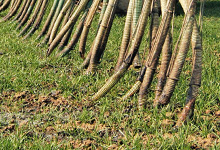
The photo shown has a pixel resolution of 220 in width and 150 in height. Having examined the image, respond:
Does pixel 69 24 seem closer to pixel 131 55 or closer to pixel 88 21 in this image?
pixel 88 21

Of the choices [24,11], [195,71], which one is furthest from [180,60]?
[24,11]

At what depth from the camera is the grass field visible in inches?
102

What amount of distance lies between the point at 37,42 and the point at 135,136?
3.30 meters

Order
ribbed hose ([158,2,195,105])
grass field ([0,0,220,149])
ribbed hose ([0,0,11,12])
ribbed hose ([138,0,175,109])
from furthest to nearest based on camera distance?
ribbed hose ([0,0,11,12]) → ribbed hose ([138,0,175,109]) → ribbed hose ([158,2,195,105]) → grass field ([0,0,220,149])

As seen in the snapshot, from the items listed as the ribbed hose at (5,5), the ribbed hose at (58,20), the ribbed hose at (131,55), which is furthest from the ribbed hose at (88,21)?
the ribbed hose at (5,5)

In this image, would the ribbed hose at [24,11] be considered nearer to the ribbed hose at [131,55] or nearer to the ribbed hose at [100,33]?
the ribbed hose at [100,33]

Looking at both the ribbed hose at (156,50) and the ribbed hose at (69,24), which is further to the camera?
the ribbed hose at (69,24)

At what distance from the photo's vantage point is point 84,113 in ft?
9.86

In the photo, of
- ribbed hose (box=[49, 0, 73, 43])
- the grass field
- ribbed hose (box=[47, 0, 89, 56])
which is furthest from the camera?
ribbed hose (box=[49, 0, 73, 43])

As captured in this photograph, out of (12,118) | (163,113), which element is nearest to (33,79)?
(12,118)

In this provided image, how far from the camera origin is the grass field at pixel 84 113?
8.50 ft

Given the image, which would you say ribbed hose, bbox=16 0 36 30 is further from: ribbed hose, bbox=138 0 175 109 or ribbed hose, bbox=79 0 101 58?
ribbed hose, bbox=138 0 175 109

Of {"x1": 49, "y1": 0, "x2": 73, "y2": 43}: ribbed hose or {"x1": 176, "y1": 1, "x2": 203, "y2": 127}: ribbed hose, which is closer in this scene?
{"x1": 176, "y1": 1, "x2": 203, "y2": 127}: ribbed hose

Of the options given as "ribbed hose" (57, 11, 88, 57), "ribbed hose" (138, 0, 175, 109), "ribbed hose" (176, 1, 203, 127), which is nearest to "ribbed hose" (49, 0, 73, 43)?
"ribbed hose" (57, 11, 88, 57)
